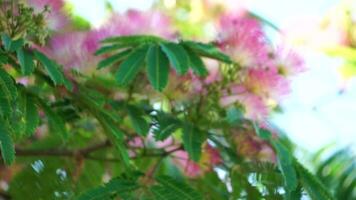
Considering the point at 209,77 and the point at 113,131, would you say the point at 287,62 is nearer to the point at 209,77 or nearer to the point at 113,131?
the point at 209,77

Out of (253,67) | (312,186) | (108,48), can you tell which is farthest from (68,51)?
(312,186)

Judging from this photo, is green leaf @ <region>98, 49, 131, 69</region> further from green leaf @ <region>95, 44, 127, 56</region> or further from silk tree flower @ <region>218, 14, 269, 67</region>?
silk tree flower @ <region>218, 14, 269, 67</region>

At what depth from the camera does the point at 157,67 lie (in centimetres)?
98

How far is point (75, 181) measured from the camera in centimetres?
117

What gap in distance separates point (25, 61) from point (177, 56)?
0.22 meters

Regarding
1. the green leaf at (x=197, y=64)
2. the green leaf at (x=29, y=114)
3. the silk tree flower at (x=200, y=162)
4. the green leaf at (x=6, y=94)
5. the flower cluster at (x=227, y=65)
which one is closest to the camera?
the green leaf at (x=6, y=94)

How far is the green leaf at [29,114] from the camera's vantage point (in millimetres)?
899

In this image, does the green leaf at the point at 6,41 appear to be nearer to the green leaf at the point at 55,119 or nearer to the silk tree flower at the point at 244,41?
the green leaf at the point at 55,119

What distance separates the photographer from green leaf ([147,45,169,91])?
3.14 feet

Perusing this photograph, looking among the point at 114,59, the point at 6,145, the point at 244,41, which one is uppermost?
the point at 244,41

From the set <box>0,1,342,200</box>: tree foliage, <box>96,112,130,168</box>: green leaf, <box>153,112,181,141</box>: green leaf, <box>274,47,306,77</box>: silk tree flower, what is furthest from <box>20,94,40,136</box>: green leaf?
<box>274,47,306,77</box>: silk tree flower

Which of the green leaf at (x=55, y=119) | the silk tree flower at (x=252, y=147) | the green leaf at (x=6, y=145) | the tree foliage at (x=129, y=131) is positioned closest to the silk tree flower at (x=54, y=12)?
the tree foliage at (x=129, y=131)

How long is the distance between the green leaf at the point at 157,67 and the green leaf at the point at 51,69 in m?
0.12

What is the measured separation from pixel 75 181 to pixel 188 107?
0.73 ft
